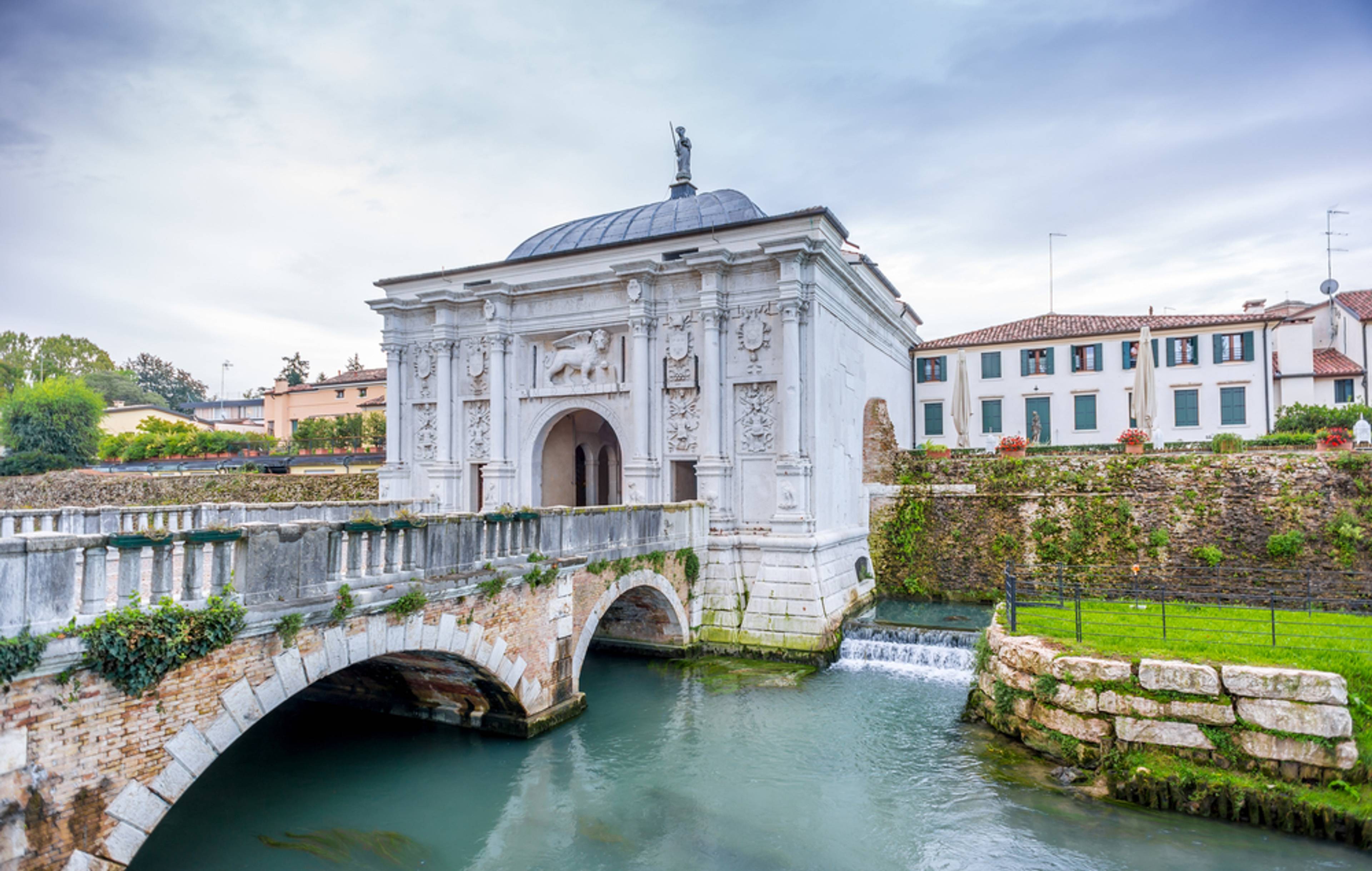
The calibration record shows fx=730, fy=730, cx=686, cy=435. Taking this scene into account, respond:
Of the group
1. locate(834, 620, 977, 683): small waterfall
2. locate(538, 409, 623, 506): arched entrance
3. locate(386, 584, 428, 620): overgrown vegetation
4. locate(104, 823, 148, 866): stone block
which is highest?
locate(538, 409, 623, 506): arched entrance

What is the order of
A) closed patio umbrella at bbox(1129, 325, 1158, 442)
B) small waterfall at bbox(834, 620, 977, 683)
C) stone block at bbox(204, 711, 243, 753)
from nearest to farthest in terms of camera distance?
stone block at bbox(204, 711, 243, 753) → small waterfall at bbox(834, 620, 977, 683) → closed patio umbrella at bbox(1129, 325, 1158, 442)

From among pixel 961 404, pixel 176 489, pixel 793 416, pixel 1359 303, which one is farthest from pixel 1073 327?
pixel 176 489

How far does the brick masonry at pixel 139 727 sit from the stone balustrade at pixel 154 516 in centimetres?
307

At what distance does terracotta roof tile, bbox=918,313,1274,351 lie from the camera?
83.4 feet

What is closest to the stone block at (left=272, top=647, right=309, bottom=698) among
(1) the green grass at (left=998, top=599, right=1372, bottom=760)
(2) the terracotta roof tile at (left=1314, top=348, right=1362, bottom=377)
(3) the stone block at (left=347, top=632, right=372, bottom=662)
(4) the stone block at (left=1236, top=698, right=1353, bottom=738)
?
(3) the stone block at (left=347, top=632, right=372, bottom=662)

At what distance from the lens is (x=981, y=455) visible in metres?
21.4

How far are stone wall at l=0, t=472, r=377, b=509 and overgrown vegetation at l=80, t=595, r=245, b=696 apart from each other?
63.9ft

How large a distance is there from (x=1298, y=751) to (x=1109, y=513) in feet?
37.1

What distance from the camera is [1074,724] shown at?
9570mm

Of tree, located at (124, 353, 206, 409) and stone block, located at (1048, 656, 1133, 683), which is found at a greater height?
tree, located at (124, 353, 206, 409)

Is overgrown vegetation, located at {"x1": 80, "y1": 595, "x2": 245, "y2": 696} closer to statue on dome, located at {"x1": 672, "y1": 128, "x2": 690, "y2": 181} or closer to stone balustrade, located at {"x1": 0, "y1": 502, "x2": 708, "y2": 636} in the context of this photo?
stone balustrade, located at {"x1": 0, "y1": 502, "x2": 708, "y2": 636}

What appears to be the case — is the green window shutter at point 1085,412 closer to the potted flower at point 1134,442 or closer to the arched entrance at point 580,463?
the potted flower at point 1134,442

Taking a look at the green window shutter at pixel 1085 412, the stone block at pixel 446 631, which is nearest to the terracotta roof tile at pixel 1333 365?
the green window shutter at pixel 1085 412

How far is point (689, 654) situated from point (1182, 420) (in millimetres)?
21060
